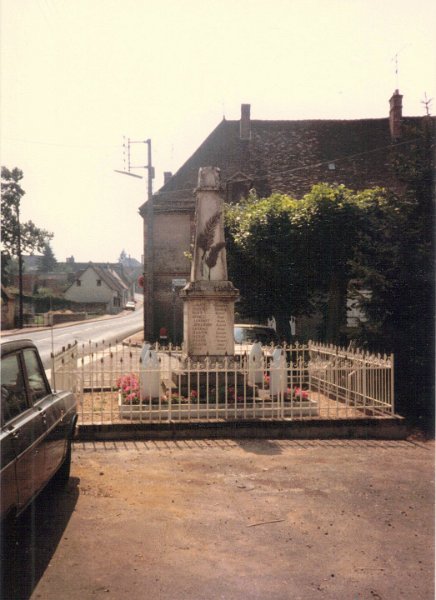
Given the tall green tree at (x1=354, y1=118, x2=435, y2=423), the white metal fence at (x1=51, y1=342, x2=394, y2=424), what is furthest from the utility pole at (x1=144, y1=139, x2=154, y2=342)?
the white metal fence at (x1=51, y1=342, x2=394, y2=424)

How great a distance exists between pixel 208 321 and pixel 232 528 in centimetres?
576

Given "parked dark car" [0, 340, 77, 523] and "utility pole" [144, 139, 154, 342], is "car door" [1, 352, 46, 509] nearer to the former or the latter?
"parked dark car" [0, 340, 77, 523]

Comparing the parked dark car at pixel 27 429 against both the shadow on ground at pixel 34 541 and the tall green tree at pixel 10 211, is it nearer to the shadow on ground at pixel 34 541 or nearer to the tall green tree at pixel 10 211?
the shadow on ground at pixel 34 541

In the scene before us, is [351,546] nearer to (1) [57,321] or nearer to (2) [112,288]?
(1) [57,321]

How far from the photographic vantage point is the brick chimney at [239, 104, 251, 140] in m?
30.2

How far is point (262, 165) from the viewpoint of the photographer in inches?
1137

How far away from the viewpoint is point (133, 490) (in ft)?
19.8

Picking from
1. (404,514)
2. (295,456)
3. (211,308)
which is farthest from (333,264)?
(404,514)

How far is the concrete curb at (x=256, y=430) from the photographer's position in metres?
8.25

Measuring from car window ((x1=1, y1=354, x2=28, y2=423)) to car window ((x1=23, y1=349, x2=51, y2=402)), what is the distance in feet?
0.76

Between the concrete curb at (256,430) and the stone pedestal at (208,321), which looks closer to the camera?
the concrete curb at (256,430)

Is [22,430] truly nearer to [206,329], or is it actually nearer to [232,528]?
[232,528]

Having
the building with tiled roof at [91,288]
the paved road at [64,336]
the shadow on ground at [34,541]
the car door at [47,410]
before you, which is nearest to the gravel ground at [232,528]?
the shadow on ground at [34,541]

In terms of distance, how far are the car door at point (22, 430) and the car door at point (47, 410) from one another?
5.6 inches
